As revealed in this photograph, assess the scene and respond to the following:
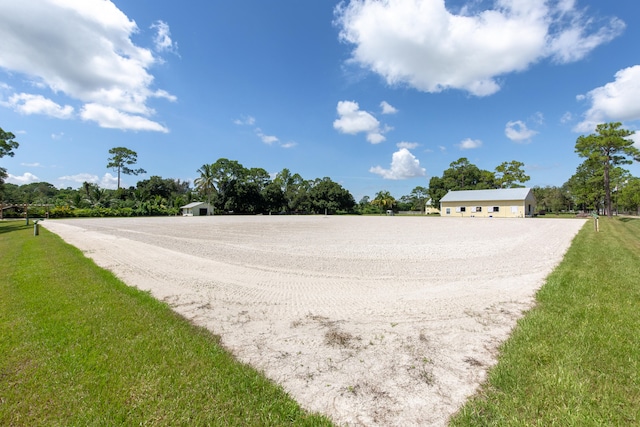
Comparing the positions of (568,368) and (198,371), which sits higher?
(568,368)

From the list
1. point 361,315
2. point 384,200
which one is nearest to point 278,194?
point 384,200

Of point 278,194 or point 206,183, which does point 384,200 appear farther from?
point 206,183

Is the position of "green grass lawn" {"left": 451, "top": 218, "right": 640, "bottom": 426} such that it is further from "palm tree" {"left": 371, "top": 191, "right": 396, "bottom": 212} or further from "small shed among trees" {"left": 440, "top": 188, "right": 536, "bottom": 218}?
"palm tree" {"left": 371, "top": 191, "right": 396, "bottom": 212}

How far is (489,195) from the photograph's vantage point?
1816 inches

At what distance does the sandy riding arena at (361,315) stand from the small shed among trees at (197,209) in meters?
49.1

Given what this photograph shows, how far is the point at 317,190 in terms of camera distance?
6475 centimetres

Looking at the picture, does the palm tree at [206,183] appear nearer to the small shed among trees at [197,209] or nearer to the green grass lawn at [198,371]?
the small shed among trees at [197,209]

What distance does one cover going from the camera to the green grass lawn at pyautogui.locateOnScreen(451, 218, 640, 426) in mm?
2178

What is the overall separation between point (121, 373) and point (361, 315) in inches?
120

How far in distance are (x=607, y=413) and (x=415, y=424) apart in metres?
1.47

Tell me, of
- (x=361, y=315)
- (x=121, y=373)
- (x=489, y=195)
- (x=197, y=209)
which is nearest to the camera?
(x=121, y=373)

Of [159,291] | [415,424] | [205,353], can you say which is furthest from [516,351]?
[159,291]

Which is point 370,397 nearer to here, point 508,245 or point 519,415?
point 519,415

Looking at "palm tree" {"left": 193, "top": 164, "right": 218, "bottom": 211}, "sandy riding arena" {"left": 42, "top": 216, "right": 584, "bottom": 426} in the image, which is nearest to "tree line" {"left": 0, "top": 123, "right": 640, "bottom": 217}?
"palm tree" {"left": 193, "top": 164, "right": 218, "bottom": 211}
